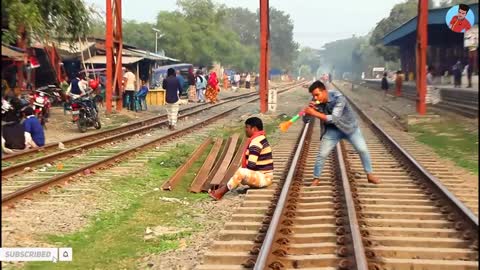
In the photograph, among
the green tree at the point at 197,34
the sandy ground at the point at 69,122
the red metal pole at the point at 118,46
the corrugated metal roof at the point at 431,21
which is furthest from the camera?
the green tree at the point at 197,34

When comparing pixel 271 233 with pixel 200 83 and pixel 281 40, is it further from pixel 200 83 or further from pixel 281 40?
pixel 281 40

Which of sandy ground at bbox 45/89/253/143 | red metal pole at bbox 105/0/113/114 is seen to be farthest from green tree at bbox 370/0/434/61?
red metal pole at bbox 105/0/113/114

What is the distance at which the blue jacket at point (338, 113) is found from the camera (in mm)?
8438

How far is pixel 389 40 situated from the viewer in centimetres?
4666

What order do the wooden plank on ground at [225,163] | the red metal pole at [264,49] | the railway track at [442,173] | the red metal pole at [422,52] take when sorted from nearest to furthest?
the railway track at [442,173] < the wooden plank on ground at [225,163] < the red metal pole at [422,52] < the red metal pole at [264,49]

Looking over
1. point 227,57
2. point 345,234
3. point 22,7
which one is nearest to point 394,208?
point 345,234

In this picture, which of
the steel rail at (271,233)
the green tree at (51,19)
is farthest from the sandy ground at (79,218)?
the green tree at (51,19)

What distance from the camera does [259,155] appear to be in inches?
338

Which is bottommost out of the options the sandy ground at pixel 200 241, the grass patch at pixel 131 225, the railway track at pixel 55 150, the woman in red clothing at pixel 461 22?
the grass patch at pixel 131 225

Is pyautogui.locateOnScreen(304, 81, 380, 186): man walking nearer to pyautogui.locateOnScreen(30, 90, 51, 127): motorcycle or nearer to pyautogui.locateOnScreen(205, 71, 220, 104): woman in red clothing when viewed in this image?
pyautogui.locateOnScreen(30, 90, 51, 127): motorcycle

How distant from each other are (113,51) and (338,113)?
51.8 ft

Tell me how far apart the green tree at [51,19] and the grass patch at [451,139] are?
1063cm

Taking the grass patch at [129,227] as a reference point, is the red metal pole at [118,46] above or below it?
above

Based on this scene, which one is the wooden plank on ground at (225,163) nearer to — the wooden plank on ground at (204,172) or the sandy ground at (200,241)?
the wooden plank on ground at (204,172)
